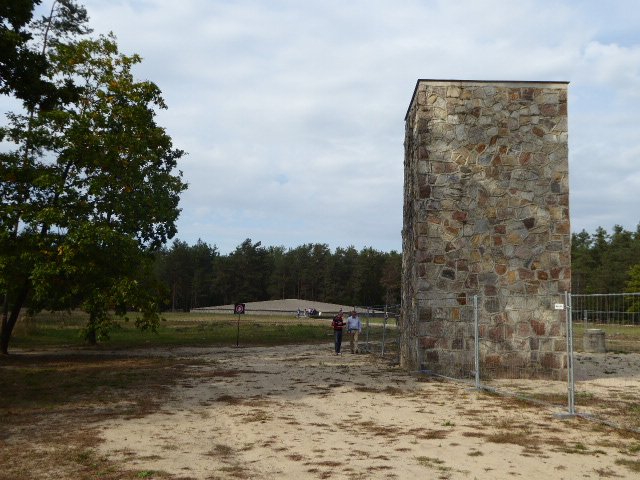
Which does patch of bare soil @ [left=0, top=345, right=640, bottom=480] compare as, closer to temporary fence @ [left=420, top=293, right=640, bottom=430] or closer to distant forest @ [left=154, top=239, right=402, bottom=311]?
temporary fence @ [left=420, top=293, right=640, bottom=430]

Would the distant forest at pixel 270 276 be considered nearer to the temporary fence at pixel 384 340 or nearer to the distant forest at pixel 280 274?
the distant forest at pixel 280 274

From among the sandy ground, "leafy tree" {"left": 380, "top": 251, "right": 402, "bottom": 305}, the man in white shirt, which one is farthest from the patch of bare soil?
"leafy tree" {"left": 380, "top": 251, "right": 402, "bottom": 305}

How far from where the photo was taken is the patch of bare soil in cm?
686

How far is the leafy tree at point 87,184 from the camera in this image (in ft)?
62.6

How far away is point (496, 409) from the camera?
1088cm

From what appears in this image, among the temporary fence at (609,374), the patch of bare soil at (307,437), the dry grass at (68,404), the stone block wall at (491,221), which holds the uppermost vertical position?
the stone block wall at (491,221)

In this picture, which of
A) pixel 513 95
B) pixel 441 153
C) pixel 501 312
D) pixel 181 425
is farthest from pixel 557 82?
pixel 181 425

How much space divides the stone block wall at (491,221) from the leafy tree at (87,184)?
9.85m

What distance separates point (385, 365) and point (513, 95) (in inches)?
351

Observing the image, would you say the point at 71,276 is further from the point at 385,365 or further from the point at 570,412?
the point at 570,412

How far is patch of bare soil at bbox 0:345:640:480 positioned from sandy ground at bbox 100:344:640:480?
19 mm

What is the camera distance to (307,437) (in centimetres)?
859

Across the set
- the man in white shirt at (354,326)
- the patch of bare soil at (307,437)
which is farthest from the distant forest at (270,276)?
the patch of bare soil at (307,437)

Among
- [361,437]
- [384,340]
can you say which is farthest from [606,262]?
[361,437]
